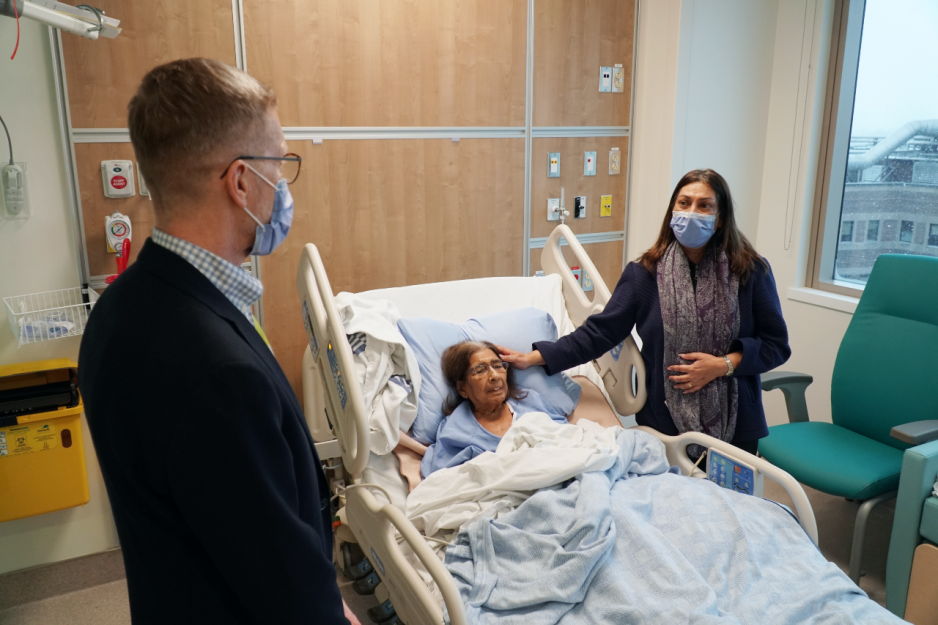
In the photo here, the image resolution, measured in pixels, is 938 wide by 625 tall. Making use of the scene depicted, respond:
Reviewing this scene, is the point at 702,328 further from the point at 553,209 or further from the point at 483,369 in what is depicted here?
the point at 553,209

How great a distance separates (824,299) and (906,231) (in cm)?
51

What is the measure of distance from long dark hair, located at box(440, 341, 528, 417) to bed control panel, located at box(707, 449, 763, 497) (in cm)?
70

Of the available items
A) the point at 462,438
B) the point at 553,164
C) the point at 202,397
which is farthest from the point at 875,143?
the point at 202,397

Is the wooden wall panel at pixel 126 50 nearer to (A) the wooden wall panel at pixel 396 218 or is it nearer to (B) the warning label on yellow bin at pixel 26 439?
(A) the wooden wall panel at pixel 396 218

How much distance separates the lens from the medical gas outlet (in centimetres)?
261

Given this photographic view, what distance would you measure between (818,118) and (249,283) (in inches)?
139

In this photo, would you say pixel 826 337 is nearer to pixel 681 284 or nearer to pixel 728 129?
pixel 728 129

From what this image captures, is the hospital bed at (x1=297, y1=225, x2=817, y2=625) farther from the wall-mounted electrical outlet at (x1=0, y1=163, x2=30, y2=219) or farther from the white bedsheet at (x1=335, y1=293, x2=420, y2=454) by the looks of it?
the wall-mounted electrical outlet at (x1=0, y1=163, x2=30, y2=219)

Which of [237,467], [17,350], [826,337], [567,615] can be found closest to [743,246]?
[567,615]

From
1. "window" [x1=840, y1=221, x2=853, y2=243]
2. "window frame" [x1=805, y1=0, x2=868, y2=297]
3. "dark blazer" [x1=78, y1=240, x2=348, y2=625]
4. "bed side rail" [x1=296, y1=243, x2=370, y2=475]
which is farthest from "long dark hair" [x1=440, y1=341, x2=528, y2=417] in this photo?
"window" [x1=840, y1=221, x2=853, y2=243]

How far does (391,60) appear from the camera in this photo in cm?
308

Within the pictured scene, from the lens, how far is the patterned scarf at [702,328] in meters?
2.24

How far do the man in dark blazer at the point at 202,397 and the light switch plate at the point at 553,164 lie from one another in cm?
261

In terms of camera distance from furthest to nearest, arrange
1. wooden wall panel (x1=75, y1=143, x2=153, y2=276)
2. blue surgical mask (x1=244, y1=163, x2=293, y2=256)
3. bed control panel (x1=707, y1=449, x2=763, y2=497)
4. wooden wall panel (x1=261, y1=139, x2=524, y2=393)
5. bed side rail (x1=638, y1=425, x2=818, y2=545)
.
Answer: wooden wall panel (x1=261, y1=139, x2=524, y2=393), wooden wall panel (x1=75, y1=143, x2=153, y2=276), bed control panel (x1=707, y1=449, x2=763, y2=497), bed side rail (x1=638, y1=425, x2=818, y2=545), blue surgical mask (x1=244, y1=163, x2=293, y2=256)
